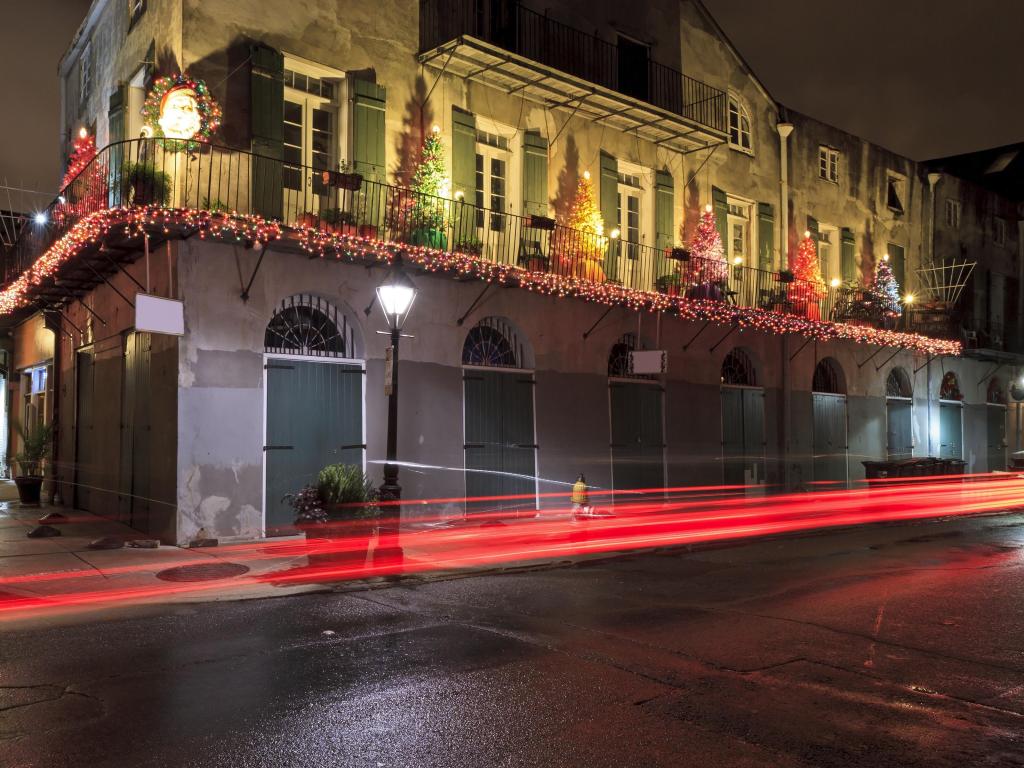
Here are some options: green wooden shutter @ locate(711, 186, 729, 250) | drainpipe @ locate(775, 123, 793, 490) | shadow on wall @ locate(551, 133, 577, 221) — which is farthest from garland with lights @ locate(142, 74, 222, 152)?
drainpipe @ locate(775, 123, 793, 490)

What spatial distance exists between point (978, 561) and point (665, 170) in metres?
11.6

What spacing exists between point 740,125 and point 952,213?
11.1 metres

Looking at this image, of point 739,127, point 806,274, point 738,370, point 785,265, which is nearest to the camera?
point 738,370

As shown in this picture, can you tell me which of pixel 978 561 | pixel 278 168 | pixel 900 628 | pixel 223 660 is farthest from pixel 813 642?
pixel 278 168

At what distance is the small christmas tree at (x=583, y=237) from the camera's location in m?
17.3

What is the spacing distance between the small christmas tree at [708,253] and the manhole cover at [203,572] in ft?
41.3

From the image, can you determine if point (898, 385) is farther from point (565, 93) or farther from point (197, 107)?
point (197, 107)

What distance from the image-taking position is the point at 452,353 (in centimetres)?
1540

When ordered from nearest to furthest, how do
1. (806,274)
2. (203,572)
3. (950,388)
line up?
(203,572) < (806,274) < (950,388)

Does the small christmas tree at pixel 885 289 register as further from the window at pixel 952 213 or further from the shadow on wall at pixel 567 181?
the shadow on wall at pixel 567 181

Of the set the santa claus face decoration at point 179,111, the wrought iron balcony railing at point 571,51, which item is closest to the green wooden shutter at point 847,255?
the wrought iron balcony railing at point 571,51

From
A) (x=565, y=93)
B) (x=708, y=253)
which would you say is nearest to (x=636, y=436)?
(x=708, y=253)

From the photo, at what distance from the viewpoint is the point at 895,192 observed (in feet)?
89.2

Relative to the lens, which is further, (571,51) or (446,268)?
(571,51)
